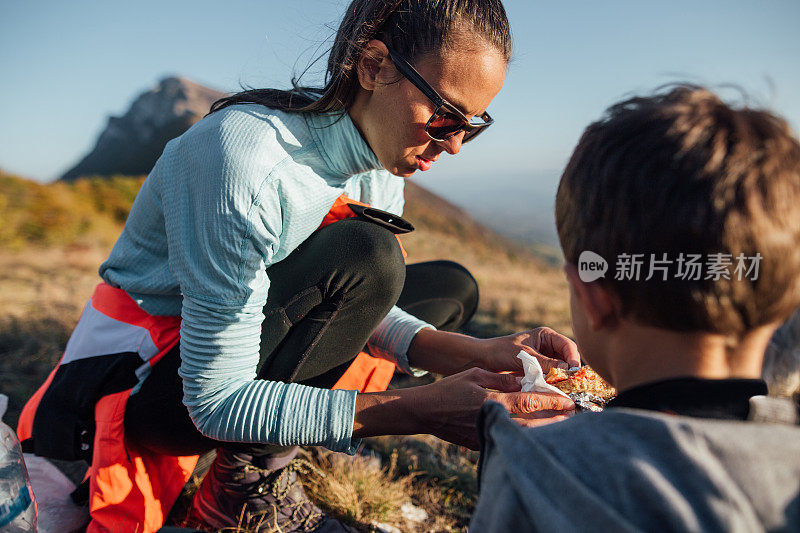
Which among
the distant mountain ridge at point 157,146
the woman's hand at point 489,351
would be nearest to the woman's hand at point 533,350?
the woman's hand at point 489,351

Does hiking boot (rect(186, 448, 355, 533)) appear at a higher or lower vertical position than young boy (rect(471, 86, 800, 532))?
lower

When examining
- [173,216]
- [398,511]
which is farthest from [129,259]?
[398,511]

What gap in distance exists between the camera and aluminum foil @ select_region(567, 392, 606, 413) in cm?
160

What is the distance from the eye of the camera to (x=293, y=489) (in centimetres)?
213

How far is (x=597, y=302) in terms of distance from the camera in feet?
4.08

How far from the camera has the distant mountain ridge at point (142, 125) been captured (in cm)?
3550

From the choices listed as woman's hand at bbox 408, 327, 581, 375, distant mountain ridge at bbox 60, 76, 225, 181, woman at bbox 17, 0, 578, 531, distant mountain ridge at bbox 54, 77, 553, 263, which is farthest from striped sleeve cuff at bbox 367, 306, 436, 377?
distant mountain ridge at bbox 60, 76, 225, 181

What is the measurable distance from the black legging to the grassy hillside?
58 centimetres

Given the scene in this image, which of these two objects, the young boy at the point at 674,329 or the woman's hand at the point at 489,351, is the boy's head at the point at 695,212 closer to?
the young boy at the point at 674,329

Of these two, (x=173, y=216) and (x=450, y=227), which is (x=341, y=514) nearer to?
(x=173, y=216)

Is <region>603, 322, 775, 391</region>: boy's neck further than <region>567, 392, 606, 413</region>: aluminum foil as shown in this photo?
No

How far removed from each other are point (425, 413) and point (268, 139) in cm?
108

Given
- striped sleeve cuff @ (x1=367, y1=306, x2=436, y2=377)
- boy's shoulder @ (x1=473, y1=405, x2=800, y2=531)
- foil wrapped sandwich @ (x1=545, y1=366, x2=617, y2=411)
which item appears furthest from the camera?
striped sleeve cuff @ (x1=367, y1=306, x2=436, y2=377)

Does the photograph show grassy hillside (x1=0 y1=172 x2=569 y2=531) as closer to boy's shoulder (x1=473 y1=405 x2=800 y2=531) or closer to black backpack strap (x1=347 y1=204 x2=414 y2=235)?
black backpack strap (x1=347 y1=204 x2=414 y2=235)
